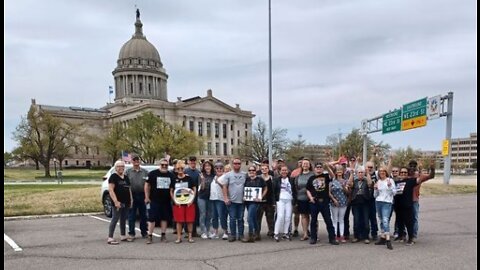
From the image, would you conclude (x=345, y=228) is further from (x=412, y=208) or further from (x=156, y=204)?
(x=156, y=204)

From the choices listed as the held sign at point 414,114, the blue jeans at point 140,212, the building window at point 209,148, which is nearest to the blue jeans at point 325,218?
the blue jeans at point 140,212

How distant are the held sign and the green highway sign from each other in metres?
0.55

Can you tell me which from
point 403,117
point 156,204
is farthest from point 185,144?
point 156,204

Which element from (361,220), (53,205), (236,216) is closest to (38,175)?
(53,205)

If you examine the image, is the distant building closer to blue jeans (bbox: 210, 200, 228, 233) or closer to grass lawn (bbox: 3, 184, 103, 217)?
grass lawn (bbox: 3, 184, 103, 217)

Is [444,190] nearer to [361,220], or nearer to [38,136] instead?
[361,220]

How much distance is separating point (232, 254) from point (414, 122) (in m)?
22.5

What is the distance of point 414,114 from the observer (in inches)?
1035

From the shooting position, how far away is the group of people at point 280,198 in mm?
7961

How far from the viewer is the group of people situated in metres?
7.96

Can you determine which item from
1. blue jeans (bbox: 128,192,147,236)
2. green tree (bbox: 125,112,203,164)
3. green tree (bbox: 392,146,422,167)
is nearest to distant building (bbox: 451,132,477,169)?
green tree (bbox: 392,146,422,167)

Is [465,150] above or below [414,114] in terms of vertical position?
below

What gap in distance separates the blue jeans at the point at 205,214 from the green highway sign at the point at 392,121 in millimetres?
22299

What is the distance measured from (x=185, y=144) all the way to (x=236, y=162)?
47.3m
